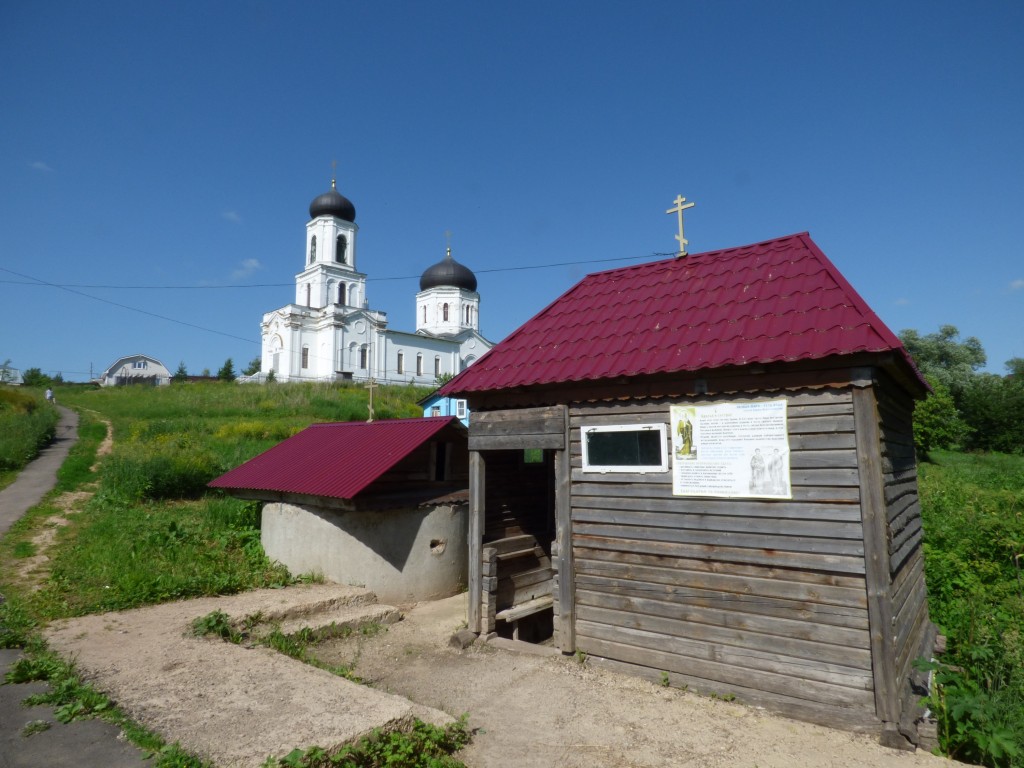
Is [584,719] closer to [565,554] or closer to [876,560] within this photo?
[565,554]

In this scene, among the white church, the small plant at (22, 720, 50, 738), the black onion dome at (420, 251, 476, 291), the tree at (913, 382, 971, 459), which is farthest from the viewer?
the black onion dome at (420, 251, 476, 291)

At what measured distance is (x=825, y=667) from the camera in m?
5.71

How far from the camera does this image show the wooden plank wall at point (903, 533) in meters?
6.04

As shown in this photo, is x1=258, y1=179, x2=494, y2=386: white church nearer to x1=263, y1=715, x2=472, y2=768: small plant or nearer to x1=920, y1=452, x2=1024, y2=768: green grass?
x1=920, y1=452, x2=1024, y2=768: green grass

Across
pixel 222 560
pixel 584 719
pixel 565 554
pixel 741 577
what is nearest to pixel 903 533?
pixel 741 577

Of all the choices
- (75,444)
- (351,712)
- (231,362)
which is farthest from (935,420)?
(231,362)

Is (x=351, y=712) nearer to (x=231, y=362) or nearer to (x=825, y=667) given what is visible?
(x=825, y=667)

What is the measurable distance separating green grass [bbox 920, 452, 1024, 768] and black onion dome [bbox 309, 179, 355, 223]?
55.4 metres

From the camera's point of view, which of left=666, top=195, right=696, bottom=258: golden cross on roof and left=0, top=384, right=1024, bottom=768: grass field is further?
left=666, top=195, right=696, bottom=258: golden cross on roof

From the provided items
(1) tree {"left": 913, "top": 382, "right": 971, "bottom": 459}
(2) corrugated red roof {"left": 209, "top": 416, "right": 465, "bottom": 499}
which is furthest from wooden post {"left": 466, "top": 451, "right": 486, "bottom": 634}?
(1) tree {"left": 913, "top": 382, "right": 971, "bottom": 459}

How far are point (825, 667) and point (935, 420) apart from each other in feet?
113

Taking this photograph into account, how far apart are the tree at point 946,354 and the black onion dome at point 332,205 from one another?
51.2 meters

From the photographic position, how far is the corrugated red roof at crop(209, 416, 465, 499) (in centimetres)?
997

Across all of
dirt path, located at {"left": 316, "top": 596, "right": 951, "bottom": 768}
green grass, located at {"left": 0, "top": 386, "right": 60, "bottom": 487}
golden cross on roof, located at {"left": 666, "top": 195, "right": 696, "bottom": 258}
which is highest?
golden cross on roof, located at {"left": 666, "top": 195, "right": 696, "bottom": 258}
